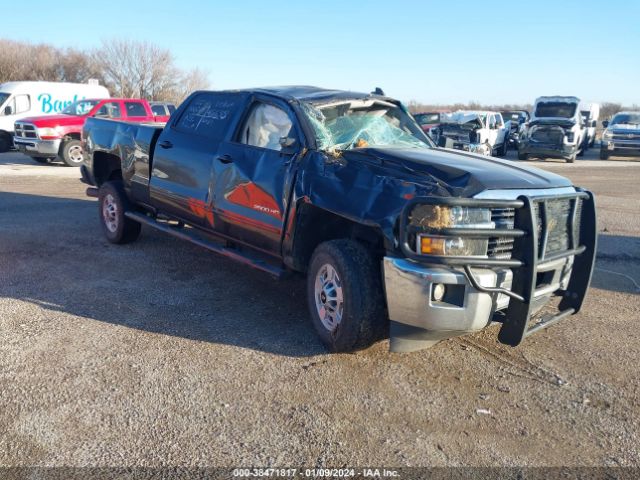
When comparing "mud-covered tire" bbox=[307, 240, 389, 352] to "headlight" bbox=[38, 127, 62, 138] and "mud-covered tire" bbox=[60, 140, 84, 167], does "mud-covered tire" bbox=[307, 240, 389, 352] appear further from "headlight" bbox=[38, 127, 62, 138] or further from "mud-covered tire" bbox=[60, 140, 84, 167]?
"headlight" bbox=[38, 127, 62, 138]

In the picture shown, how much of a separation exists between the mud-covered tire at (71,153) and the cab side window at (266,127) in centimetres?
1235

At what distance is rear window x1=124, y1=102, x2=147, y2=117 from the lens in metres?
17.7

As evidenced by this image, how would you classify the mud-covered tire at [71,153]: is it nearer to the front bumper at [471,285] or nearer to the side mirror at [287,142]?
the side mirror at [287,142]

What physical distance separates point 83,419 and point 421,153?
9.78 feet

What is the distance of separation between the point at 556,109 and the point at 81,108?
17.8 meters

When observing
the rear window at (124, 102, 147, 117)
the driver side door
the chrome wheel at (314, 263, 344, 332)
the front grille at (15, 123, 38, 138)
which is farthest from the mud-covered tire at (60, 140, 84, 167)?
the chrome wheel at (314, 263, 344, 332)

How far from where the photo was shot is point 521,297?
3.68m

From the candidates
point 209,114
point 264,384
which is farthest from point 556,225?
point 209,114

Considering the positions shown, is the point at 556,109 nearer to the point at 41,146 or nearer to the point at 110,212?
the point at 41,146

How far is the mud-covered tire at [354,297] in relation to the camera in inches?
158

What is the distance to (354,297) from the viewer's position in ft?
13.1

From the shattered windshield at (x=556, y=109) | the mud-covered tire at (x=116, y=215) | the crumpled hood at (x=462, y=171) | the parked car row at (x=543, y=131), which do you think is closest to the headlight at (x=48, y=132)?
the mud-covered tire at (x=116, y=215)

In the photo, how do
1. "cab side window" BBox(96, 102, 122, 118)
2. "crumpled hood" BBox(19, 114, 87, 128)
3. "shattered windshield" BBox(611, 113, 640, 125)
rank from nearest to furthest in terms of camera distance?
1. "crumpled hood" BBox(19, 114, 87, 128)
2. "cab side window" BBox(96, 102, 122, 118)
3. "shattered windshield" BBox(611, 113, 640, 125)

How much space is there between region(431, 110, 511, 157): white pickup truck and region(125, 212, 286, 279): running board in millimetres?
15047
